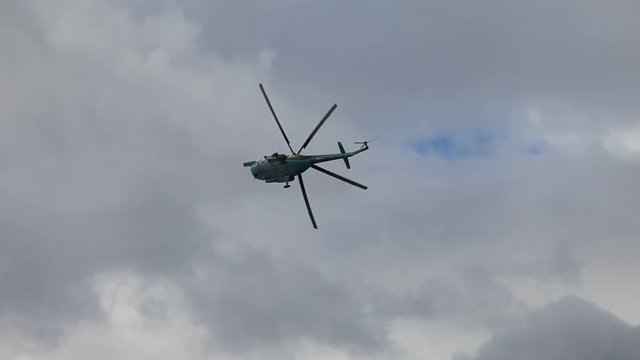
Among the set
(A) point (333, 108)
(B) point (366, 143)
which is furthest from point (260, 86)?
(B) point (366, 143)

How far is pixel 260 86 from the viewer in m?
127

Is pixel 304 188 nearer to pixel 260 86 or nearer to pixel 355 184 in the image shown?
pixel 355 184

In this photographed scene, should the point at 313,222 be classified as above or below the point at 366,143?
below

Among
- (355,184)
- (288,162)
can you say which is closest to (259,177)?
(288,162)

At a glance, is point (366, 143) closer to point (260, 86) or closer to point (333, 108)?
point (333, 108)

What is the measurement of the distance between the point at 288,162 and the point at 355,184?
1081 centimetres

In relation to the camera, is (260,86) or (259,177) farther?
(259,177)

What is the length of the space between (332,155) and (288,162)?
7067mm

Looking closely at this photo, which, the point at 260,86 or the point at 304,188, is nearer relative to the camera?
the point at 260,86

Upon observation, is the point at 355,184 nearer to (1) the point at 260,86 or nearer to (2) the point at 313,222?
(2) the point at 313,222

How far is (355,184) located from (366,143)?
749 cm

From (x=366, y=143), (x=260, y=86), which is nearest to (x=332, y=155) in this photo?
(x=366, y=143)

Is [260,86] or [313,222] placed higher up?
[260,86]

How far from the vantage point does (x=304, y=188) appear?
13500cm
